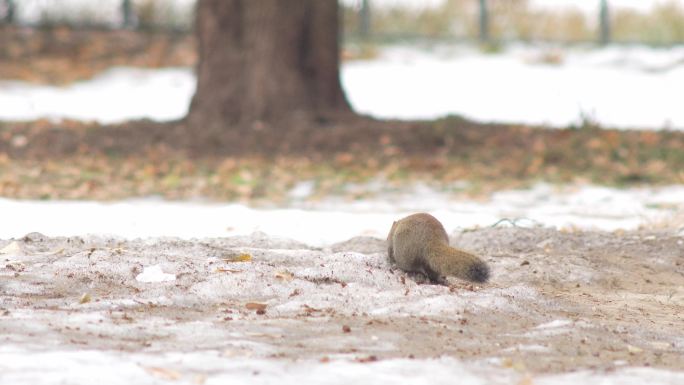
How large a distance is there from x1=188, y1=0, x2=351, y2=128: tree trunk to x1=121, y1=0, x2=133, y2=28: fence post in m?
8.93

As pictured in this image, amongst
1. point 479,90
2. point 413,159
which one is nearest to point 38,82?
point 479,90

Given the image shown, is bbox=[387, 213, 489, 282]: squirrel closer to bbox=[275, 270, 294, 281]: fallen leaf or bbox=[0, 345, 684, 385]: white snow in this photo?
bbox=[275, 270, 294, 281]: fallen leaf

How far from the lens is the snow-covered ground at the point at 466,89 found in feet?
63.4

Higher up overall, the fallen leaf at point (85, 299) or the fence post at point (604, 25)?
Answer: the fallen leaf at point (85, 299)

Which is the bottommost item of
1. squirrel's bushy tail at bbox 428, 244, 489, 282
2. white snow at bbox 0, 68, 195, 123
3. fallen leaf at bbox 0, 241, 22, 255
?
white snow at bbox 0, 68, 195, 123

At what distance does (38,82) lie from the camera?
2020 centimetres

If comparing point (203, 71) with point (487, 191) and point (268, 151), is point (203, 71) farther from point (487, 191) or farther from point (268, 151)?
point (487, 191)

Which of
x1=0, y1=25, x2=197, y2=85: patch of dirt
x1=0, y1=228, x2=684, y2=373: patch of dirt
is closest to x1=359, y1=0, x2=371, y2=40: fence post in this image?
x1=0, y1=25, x2=197, y2=85: patch of dirt

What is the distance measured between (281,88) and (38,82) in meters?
7.20

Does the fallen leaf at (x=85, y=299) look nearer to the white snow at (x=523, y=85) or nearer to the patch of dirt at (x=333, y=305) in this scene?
the patch of dirt at (x=333, y=305)

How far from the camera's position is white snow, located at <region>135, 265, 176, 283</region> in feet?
18.8

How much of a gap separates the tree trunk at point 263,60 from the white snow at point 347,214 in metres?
3.61

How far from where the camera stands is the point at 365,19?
2389 cm

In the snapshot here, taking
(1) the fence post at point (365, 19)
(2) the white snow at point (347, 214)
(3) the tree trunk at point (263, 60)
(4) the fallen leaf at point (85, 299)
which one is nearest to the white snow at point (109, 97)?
(3) the tree trunk at point (263, 60)
